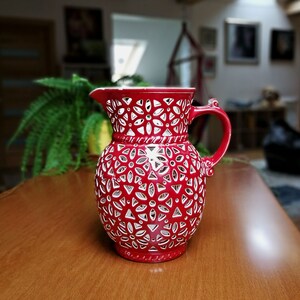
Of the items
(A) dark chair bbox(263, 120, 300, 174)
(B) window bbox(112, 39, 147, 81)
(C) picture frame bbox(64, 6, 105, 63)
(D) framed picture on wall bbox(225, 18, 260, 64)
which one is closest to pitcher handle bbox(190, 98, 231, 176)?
(A) dark chair bbox(263, 120, 300, 174)

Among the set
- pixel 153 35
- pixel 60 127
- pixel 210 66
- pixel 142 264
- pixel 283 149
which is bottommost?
pixel 283 149

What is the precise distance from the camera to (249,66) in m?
5.52

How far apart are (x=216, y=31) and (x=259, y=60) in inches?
36.0

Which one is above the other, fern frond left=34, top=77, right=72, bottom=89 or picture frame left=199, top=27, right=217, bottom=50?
picture frame left=199, top=27, right=217, bottom=50

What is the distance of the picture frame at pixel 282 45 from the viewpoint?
5.65 m

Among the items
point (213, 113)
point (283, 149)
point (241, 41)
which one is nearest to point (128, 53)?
point (241, 41)

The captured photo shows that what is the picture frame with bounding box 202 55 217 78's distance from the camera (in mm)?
5137

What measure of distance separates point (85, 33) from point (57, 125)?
366 cm

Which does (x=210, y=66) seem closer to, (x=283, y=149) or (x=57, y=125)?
(x=283, y=149)

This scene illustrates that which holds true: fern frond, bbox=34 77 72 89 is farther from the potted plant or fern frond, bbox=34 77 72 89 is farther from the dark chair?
the dark chair

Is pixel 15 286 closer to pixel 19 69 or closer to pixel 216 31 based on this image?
pixel 19 69

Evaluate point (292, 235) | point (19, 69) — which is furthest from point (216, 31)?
point (292, 235)

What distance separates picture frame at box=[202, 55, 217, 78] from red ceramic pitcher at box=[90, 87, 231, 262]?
15.9ft

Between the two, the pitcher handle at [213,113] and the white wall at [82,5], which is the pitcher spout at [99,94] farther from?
the white wall at [82,5]
